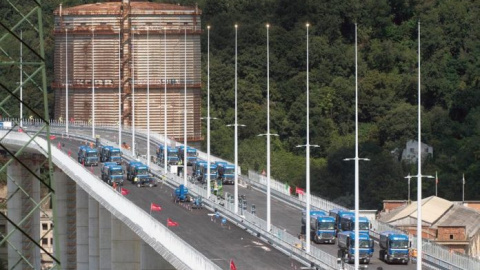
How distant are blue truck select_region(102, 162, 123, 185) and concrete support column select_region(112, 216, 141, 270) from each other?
55.8 ft

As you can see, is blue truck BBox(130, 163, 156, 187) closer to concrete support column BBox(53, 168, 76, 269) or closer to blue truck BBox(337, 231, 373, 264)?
concrete support column BBox(53, 168, 76, 269)

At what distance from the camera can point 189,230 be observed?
314ft

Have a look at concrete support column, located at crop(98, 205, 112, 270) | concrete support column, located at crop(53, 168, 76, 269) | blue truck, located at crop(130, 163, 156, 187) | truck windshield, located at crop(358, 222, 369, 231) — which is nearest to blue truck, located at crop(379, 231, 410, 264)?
truck windshield, located at crop(358, 222, 369, 231)

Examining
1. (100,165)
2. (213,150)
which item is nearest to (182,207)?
(100,165)

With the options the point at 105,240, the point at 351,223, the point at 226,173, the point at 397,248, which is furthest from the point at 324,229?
the point at 226,173

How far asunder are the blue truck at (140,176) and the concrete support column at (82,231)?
4702 mm

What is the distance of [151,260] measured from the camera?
3450 inches

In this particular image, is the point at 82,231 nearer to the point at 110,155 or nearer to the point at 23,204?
the point at 110,155

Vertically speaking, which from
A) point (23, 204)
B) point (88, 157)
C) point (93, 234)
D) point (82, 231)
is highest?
point (88, 157)

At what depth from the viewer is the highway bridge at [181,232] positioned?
78625 millimetres

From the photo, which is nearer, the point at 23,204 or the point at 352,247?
the point at 352,247

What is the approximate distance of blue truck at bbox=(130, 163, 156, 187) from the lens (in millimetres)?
128000

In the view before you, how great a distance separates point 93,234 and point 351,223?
35.5 m

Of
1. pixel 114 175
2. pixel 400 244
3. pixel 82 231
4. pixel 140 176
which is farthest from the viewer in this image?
pixel 82 231
